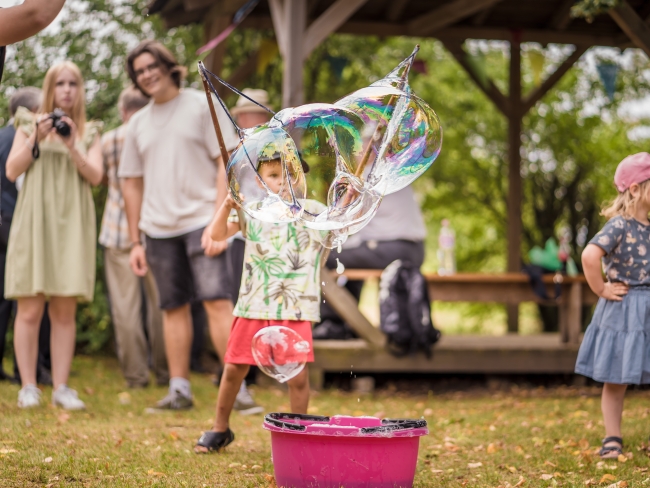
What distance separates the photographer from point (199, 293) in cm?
541

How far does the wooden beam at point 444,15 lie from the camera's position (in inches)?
291

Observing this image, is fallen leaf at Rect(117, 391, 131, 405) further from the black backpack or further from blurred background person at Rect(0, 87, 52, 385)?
the black backpack

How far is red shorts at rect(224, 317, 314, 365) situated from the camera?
4195 mm

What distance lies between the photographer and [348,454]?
340 cm

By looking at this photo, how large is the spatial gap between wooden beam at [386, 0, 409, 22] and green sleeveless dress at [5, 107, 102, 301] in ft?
12.0

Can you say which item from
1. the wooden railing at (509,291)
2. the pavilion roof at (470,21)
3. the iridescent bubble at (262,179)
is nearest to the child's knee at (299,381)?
the iridescent bubble at (262,179)

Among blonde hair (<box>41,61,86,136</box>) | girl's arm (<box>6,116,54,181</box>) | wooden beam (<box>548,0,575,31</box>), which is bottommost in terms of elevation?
girl's arm (<box>6,116,54,181</box>)

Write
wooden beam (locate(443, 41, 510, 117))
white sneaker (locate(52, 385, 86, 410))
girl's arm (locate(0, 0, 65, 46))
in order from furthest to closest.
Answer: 1. wooden beam (locate(443, 41, 510, 117))
2. white sneaker (locate(52, 385, 86, 410))
3. girl's arm (locate(0, 0, 65, 46))

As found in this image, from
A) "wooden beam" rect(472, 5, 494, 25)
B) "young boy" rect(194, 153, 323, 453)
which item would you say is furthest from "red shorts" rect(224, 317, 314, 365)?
"wooden beam" rect(472, 5, 494, 25)

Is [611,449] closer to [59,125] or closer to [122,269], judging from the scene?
[59,125]

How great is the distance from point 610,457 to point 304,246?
178cm

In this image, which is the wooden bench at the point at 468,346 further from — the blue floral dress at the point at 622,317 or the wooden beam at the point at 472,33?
the blue floral dress at the point at 622,317

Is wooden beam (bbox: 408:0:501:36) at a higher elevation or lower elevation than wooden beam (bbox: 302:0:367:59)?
higher

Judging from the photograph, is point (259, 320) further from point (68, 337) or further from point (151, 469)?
point (68, 337)
